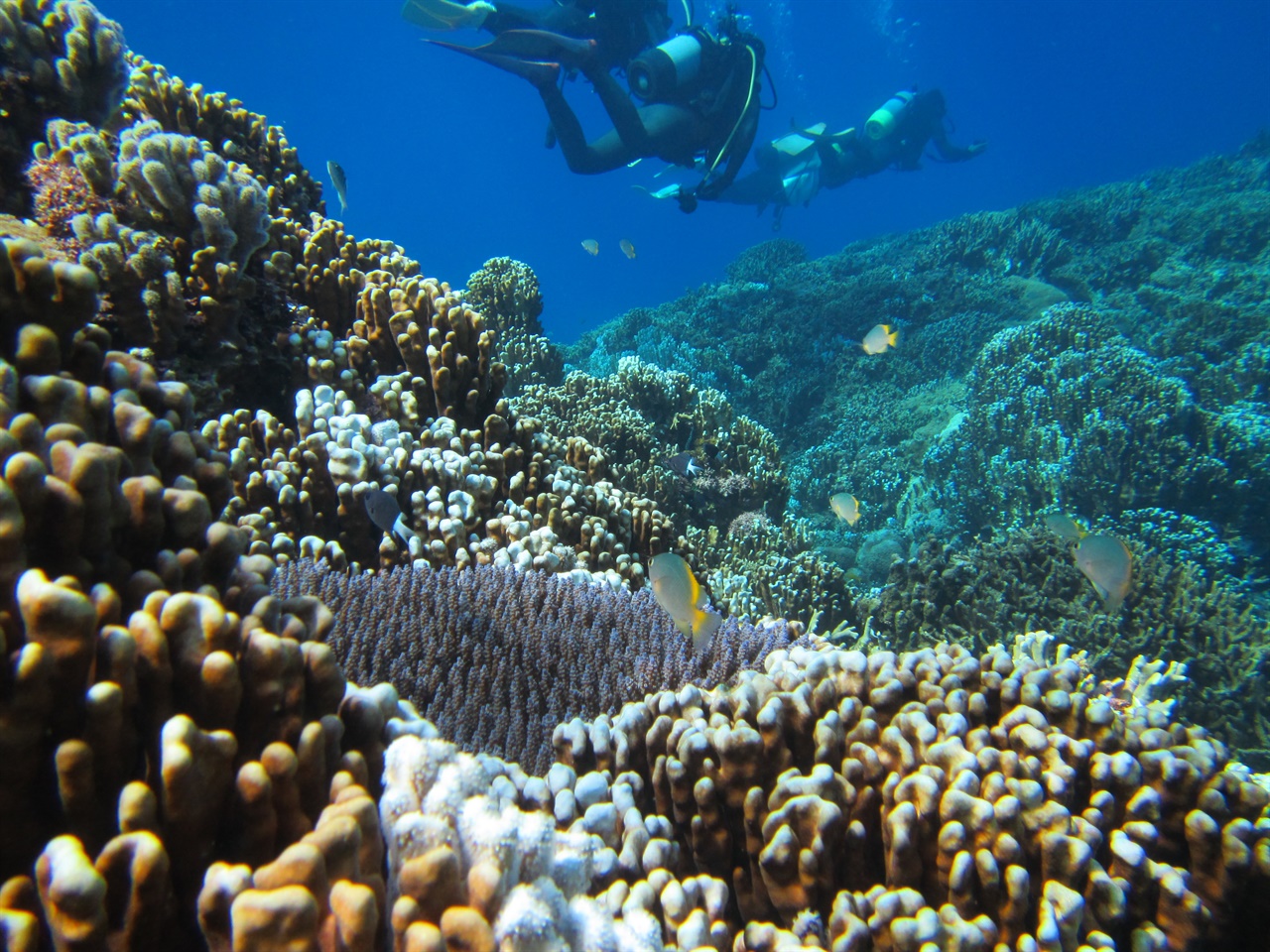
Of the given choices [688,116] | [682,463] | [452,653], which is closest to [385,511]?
[452,653]

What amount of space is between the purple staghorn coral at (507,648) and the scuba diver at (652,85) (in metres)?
15.1

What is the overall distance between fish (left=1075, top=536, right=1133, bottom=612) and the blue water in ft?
300

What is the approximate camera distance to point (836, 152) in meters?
23.5

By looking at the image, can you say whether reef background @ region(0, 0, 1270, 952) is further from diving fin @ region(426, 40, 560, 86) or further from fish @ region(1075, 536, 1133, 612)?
diving fin @ region(426, 40, 560, 86)

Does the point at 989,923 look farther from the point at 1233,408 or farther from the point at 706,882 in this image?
the point at 1233,408

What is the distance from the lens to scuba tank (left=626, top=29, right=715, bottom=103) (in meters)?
14.8

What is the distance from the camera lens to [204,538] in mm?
1543

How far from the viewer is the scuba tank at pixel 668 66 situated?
1480cm

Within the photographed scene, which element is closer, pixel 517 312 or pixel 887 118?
pixel 517 312

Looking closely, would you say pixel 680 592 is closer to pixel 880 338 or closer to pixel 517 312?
pixel 880 338

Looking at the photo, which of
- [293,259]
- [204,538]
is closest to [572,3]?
[293,259]

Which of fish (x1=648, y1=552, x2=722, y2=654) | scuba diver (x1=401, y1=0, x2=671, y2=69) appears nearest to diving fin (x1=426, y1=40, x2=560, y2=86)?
scuba diver (x1=401, y1=0, x2=671, y2=69)

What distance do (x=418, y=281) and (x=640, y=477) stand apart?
115 inches

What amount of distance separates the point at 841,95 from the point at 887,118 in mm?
119716
